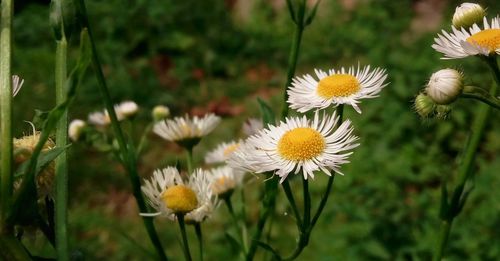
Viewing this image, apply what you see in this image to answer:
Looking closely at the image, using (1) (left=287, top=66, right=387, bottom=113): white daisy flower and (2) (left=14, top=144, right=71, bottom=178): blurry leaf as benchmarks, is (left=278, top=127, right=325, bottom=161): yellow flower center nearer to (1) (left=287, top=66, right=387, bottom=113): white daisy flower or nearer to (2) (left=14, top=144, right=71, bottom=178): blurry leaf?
(1) (left=287, top=66, right=387, bottom=113): white daisy flower

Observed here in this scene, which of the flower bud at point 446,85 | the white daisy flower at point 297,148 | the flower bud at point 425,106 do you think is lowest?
the white daisy flower at point 297,148

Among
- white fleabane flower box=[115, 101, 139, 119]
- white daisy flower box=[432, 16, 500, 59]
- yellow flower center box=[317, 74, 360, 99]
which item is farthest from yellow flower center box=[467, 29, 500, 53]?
white fleabane flower box=[115, 101, 139, 119]

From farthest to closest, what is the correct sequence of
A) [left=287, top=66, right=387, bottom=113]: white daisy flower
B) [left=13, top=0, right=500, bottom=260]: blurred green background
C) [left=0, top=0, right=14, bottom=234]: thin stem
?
[left=13, top=0, right=500, bottom=260]: blurred green background → [left=287, top=66, right=387, bottom=113]: white daisy flower → [left=0, top=0, right=14, bottom=234]: thin stem

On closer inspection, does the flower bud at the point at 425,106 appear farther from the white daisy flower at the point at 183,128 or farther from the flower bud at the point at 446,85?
the white daisy flower at the point at 183,128

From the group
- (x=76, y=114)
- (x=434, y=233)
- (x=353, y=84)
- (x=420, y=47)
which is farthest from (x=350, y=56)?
(x=353, y=84)

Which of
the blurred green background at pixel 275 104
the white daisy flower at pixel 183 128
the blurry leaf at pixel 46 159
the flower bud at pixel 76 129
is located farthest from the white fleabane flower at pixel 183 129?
the blurry leaf at pixel 46 159

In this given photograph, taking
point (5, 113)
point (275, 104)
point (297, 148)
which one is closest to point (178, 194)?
point (297, 148)
